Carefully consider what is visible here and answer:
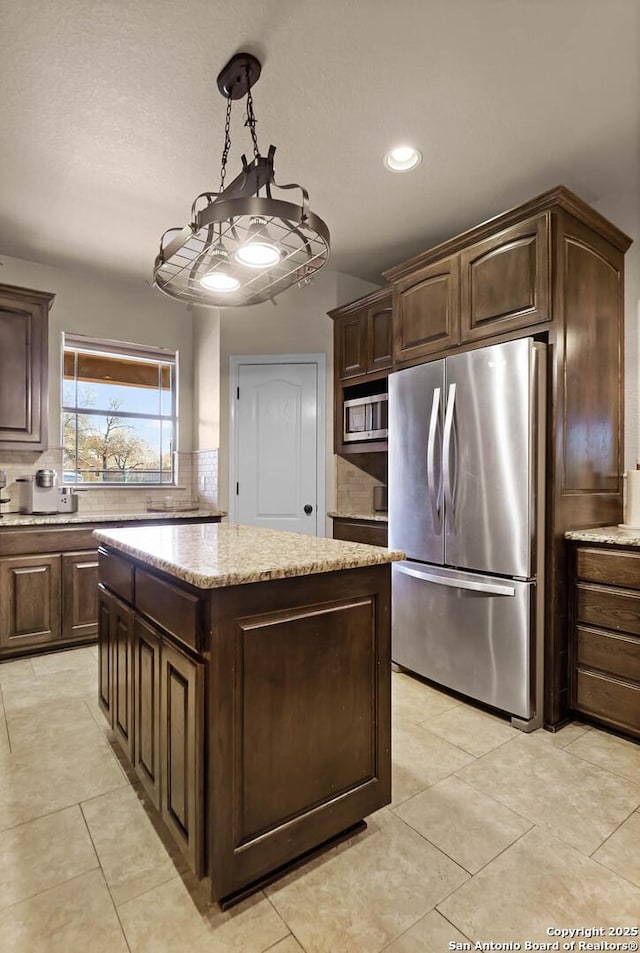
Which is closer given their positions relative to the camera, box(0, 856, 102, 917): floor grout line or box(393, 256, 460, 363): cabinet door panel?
box(0, 856, 102, 917): floor grout line

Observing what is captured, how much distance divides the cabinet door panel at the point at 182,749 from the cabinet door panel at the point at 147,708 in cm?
6

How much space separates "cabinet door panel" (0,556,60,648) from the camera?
3.30 meters

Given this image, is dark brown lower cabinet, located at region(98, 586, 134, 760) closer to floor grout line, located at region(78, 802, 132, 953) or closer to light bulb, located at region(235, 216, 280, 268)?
floor grout line, located at region(78, 802, 132, 953)

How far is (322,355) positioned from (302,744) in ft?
11.0

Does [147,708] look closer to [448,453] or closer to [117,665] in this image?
[117,665]

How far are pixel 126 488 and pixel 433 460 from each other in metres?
2.87

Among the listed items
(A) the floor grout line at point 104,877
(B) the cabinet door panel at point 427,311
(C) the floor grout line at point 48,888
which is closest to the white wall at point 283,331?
(B) the cabinet door panel at point 427,311

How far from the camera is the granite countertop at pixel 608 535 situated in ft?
7.53

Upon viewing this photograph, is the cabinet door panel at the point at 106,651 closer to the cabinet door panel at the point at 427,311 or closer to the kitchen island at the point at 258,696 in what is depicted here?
the kitchen island at the point at 258,696

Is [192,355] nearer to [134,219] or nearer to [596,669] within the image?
[134,219]

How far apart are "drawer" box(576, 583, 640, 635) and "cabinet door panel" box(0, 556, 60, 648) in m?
3.24

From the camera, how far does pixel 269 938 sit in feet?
4.31

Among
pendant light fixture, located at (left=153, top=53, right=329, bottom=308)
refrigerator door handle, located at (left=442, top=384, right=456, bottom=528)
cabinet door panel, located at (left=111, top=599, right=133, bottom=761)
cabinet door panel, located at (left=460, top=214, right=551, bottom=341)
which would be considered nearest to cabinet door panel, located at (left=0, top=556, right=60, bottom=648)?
cabinet door panel, located at (left=111, top=599, right=133, bottom=761)

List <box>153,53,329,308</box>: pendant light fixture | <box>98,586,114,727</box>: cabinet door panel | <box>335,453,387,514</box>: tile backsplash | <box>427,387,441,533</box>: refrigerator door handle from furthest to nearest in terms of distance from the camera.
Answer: <box>335,453,387,514</box>: tile backsplash
<box>427,387,441,533</box>: refrigerator door handle
<box>98,586,114,727</box>: cabinet door panel
<box>153,53,329,308</box>: pendant light fixture
